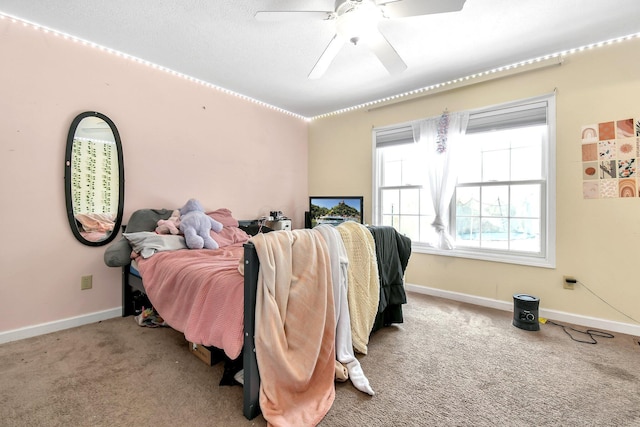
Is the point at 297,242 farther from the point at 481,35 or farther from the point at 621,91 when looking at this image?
the point at 621,91

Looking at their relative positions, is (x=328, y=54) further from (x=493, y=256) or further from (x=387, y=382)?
(x=493, y=256)

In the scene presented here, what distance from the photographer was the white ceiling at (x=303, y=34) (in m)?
1.98

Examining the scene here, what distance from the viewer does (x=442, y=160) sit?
3.17 metres

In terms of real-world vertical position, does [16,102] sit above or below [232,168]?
above

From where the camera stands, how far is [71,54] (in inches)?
93.0

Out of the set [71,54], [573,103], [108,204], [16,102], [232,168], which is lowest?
[108,204]

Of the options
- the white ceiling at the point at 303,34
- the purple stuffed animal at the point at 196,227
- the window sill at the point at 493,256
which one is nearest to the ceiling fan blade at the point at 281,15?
the white ceiling at the point at 303,34

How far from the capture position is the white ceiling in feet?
6.48

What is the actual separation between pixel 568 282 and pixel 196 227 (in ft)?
11.3

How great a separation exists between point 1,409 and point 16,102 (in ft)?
6.98

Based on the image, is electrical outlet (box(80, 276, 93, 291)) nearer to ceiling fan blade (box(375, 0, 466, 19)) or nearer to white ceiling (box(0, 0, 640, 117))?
white ceiling (box(0, 0, 640, 117))

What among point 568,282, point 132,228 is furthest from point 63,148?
point 568,282

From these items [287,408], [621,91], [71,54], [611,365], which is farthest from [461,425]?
[71,54]

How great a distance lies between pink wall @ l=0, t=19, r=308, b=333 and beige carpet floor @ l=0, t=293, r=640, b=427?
45 centimetres
